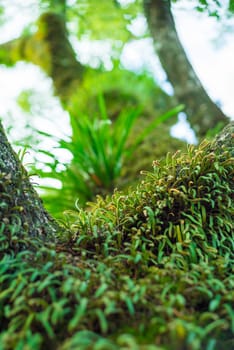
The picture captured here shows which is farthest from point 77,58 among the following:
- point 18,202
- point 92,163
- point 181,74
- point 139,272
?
point 139,272

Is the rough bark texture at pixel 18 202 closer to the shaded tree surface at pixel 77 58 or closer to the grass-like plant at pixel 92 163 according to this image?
the grass-like plant at pixel 92 163

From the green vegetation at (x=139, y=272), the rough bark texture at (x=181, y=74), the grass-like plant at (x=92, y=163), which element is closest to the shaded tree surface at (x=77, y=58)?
the rough bark texture at (x=181, y=74)

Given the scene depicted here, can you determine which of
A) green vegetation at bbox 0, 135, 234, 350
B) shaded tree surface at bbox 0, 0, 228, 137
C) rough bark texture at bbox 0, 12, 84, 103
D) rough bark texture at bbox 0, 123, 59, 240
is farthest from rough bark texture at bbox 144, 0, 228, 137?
rough bark texture at bbox 0, 123, 59, 240

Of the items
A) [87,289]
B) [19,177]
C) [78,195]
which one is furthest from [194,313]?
[78,195]

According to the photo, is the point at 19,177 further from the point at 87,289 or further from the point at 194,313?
the point at 194,313

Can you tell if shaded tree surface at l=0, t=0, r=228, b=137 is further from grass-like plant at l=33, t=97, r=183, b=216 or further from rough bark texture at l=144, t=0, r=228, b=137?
grass-like plant at l=33, t=97, r=183, b=216

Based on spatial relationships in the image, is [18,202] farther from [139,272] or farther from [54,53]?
[54,53]
